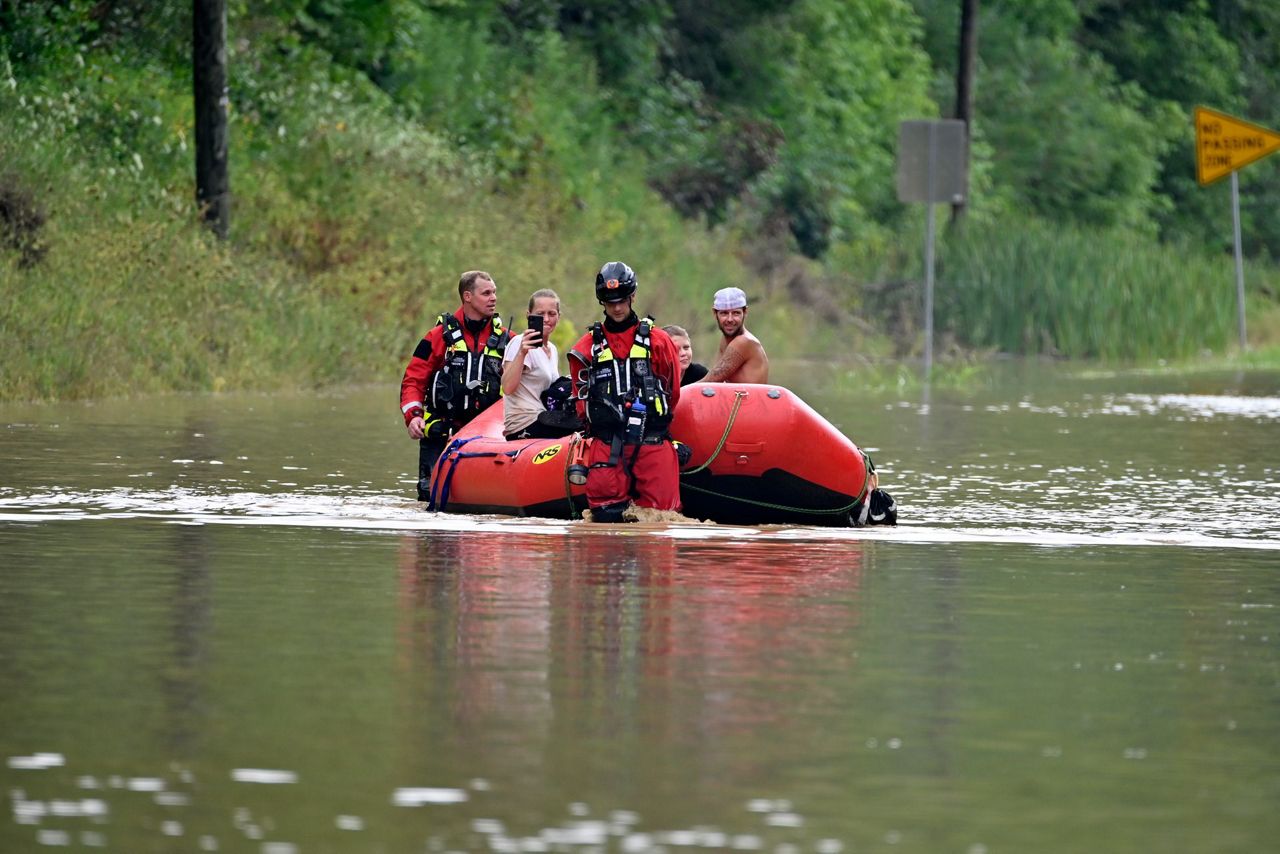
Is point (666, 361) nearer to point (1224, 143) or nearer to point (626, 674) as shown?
point (626, 674)

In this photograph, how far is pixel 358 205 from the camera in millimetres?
33312

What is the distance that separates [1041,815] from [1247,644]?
345 cm

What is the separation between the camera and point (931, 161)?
1441 inches

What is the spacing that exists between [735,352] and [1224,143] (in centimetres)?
3066

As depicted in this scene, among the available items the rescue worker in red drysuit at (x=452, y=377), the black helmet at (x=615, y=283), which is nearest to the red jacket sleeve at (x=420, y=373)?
the rescue worker in red drysuit at (x=452, y=377)

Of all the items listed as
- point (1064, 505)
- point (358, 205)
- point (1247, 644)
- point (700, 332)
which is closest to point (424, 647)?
point (1247, 644)

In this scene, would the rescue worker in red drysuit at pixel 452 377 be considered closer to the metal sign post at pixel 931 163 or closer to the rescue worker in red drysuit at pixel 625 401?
the rescue worker in red drysuit at pixel 625 401

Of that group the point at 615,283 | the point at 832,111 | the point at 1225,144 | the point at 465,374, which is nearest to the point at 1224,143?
the point at 1225,144

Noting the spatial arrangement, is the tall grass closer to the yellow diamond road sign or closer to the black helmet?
the yellow diamond road sign

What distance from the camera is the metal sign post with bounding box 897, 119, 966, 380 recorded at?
3650cm

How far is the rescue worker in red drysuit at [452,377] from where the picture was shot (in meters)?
16.1

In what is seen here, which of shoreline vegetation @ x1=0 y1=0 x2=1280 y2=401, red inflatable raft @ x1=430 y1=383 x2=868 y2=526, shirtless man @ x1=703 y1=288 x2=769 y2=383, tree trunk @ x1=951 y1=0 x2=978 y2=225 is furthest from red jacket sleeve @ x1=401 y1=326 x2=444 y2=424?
tree trunk @ x1=951 y1=0 x2=978 y2=225

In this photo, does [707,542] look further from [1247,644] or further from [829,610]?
[1247,644]

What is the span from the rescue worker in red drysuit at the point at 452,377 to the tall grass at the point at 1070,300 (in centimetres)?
2598
